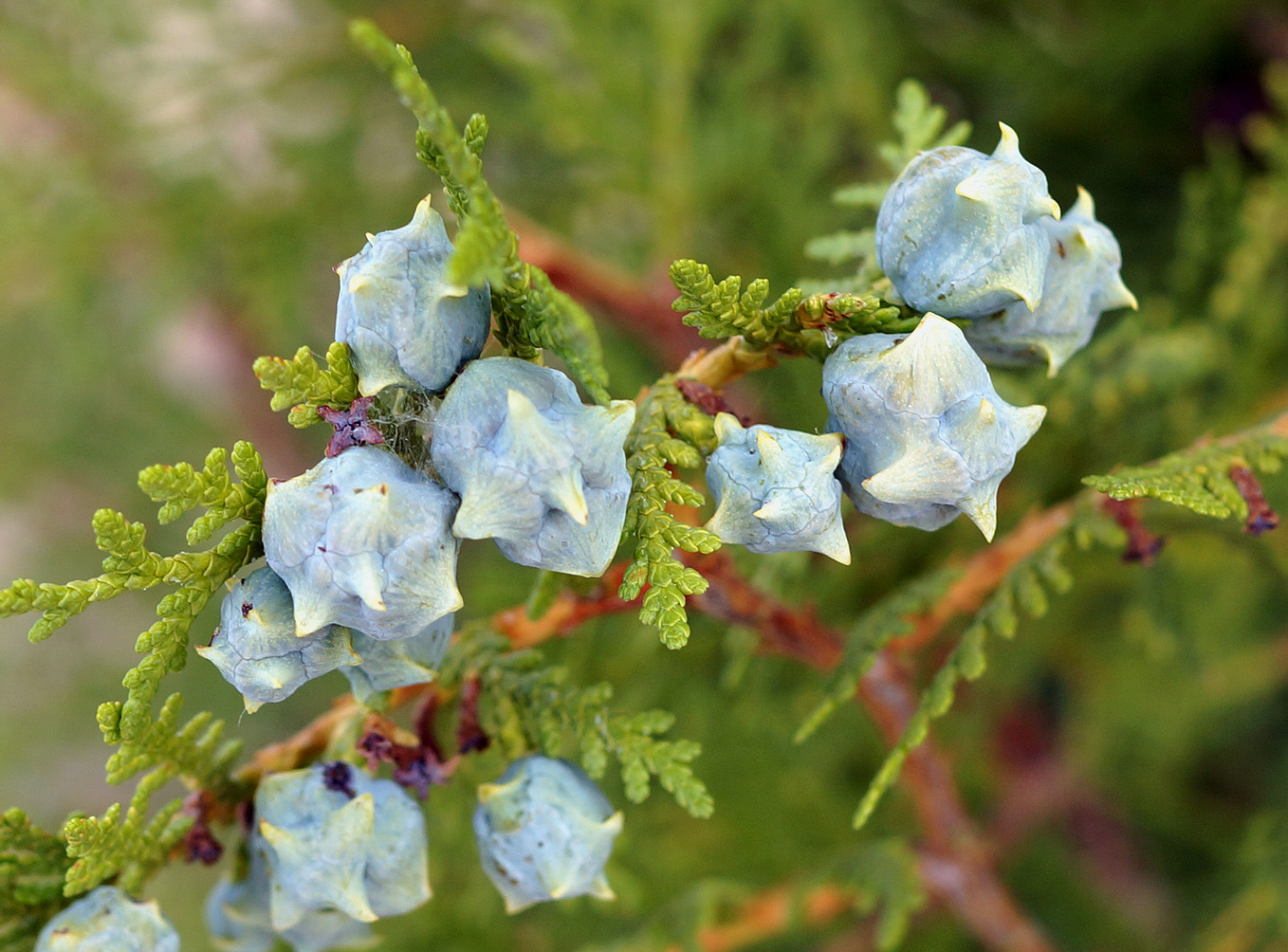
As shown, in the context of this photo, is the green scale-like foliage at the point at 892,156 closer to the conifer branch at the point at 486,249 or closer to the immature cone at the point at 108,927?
the conifer branch at the point at 486,249

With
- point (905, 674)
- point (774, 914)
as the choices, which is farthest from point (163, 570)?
point (774, 914)

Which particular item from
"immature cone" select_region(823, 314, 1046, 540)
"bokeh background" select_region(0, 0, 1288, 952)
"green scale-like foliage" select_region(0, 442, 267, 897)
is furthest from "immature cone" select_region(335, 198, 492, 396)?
"bokeh background" select_region(0, 0, 1288, 952)

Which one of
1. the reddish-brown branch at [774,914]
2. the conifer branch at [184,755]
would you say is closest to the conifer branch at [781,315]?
the conifer branch at [184,755]

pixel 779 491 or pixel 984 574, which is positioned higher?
pixel 779 491

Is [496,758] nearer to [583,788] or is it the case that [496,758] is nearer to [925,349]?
[583,788]

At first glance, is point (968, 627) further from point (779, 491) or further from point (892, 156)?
point (892, 156)

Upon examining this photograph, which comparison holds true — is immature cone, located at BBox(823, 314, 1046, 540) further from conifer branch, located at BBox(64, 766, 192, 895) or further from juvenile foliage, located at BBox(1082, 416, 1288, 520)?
conifer branch, located at BBox(64, 766, 192, 895)
